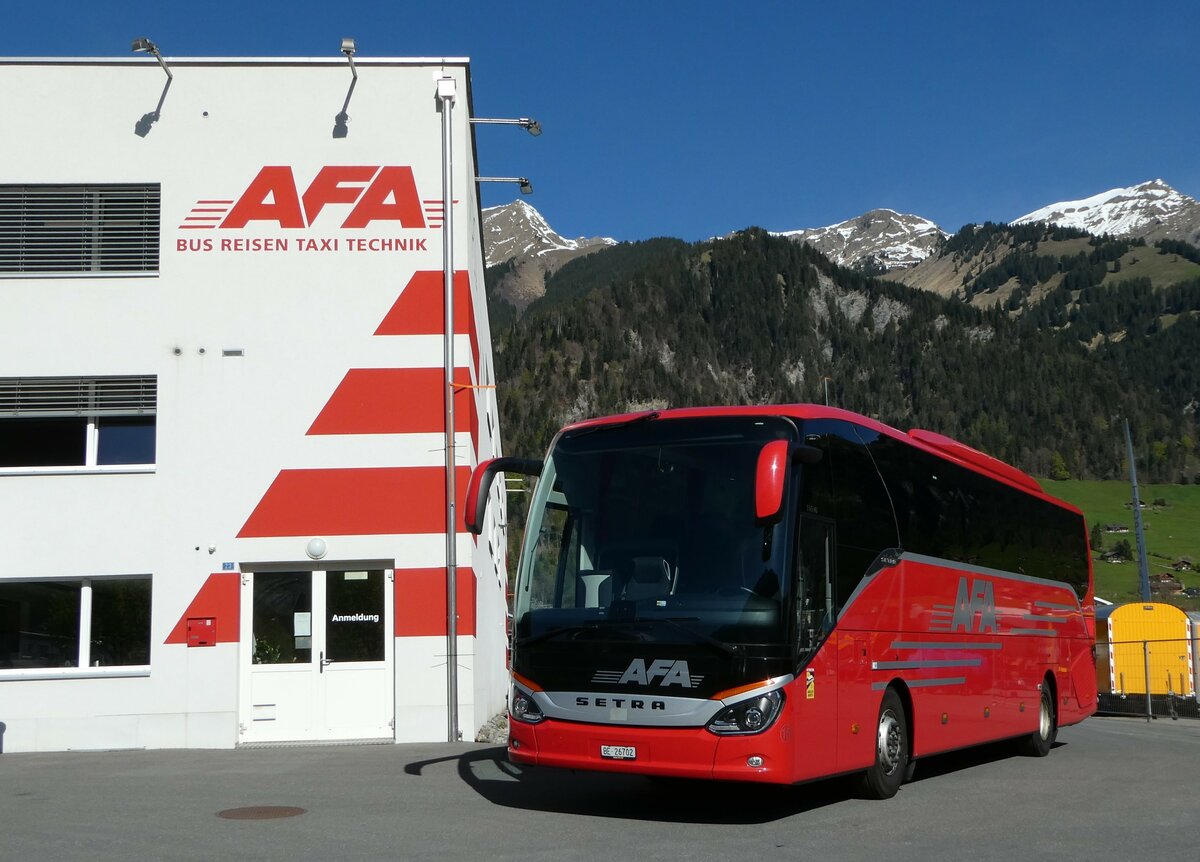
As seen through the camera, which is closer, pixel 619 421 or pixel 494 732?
pixel 619 421

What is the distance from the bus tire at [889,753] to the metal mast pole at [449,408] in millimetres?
7364

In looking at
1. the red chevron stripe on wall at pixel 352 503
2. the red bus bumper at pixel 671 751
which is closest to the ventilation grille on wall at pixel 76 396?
the red chevron stripe on wall at pixel 352 503

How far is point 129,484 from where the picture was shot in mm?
17297

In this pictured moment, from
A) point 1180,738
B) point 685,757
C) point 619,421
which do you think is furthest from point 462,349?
point 1180,738

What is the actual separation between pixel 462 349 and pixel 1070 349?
16830 cm

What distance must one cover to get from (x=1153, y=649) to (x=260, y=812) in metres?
23.1

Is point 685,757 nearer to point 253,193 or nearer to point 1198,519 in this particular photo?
point 253,193

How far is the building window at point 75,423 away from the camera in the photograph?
17.5m

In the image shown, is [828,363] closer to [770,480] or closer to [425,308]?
[425,308]

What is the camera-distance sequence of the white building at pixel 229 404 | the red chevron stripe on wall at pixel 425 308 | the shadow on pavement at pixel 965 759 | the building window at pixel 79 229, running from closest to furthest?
the shadow on pavement at pixel 965 759 < the white building at pixel 229 404 < the red chevron stripe on wall at pixel 425 308 < the building window at pixel 79 229

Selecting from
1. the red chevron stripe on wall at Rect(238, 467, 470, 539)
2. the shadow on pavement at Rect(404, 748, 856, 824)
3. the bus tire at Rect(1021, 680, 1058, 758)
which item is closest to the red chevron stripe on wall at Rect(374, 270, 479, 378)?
the red chevron stripe on wall at Rect(238, 467, 470, 539)

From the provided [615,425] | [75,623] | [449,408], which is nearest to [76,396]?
[75,623]

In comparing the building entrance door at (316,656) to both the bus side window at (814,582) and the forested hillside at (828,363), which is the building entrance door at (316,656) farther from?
the forested hillside at (828,363)

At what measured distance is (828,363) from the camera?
17275cm
